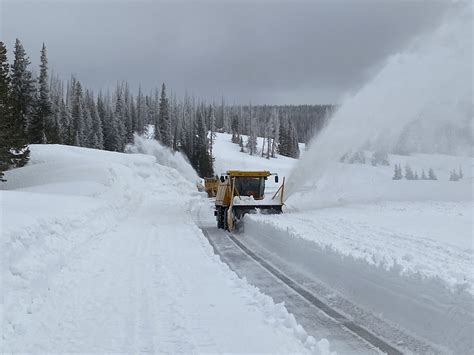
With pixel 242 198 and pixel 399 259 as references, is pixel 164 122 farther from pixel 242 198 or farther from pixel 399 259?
pixel 399 259

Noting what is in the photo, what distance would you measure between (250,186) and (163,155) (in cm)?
6551

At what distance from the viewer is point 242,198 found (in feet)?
64.6

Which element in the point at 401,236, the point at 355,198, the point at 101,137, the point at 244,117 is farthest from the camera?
the point at 244,117

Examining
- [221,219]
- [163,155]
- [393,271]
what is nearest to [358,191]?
[221,219]

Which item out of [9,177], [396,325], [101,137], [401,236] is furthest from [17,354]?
[101,137]

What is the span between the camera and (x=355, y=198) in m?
29.9

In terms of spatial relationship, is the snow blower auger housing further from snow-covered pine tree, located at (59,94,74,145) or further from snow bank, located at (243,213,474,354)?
snow-covered pine tree, located at (59,94,74,145)

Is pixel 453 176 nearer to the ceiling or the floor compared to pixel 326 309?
nearer to the ceiling

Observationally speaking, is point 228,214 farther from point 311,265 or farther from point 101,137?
point 101,137

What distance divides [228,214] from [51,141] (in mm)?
43718

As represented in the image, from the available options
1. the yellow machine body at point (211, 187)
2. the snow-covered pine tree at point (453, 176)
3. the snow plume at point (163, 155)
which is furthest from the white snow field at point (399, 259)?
the snow plume at point (163, 155)

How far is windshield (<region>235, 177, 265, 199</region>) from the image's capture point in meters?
20.5

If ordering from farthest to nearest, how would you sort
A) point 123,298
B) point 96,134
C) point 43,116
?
1. point 96,134
2. point 43,116
3. point 123,298

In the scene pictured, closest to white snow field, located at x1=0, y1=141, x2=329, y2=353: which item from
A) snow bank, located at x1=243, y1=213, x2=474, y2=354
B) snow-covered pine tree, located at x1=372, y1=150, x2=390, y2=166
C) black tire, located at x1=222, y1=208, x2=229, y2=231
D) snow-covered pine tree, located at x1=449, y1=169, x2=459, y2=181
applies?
snow bank, located at x1=243, y1=213, x2=474, y2=354
